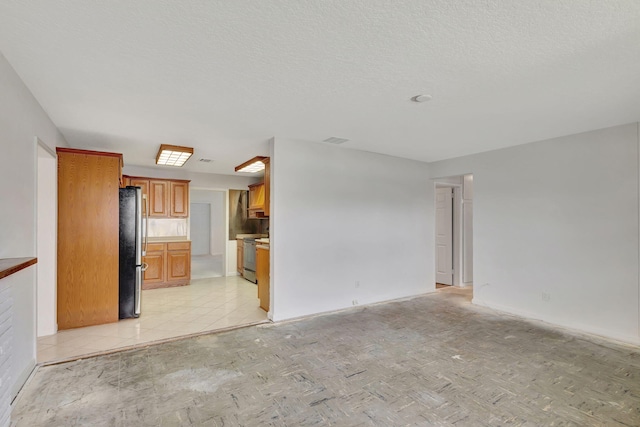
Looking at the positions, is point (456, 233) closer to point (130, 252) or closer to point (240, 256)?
point (240, 256)

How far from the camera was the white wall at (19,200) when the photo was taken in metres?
2.14

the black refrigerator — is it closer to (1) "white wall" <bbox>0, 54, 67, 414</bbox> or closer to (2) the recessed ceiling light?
(1) "white wall" <bbox>0, 54, 67, 414</bbox>

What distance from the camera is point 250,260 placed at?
6.68 m

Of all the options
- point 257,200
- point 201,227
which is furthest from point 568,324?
point 201,227

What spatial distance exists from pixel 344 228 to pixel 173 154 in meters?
2.87

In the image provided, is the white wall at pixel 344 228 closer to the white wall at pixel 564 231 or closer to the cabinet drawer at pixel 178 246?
the white wall at pixel 564 231

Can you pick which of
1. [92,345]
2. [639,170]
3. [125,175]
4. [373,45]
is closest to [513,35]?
[373,45]

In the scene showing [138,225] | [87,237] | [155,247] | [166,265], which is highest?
[138,225]

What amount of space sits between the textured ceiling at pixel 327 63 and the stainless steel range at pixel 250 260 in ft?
10.9

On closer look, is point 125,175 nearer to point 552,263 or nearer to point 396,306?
point 396,306

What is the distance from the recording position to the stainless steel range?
652 cm

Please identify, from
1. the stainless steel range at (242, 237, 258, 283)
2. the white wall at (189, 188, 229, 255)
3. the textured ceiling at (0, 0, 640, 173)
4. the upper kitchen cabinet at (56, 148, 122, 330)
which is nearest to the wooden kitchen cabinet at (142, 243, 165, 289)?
the stainless steel range at (242, 237, 258, 283)

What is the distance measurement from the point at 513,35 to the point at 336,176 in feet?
9.88

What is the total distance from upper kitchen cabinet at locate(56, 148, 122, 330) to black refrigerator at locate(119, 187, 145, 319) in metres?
0.19
